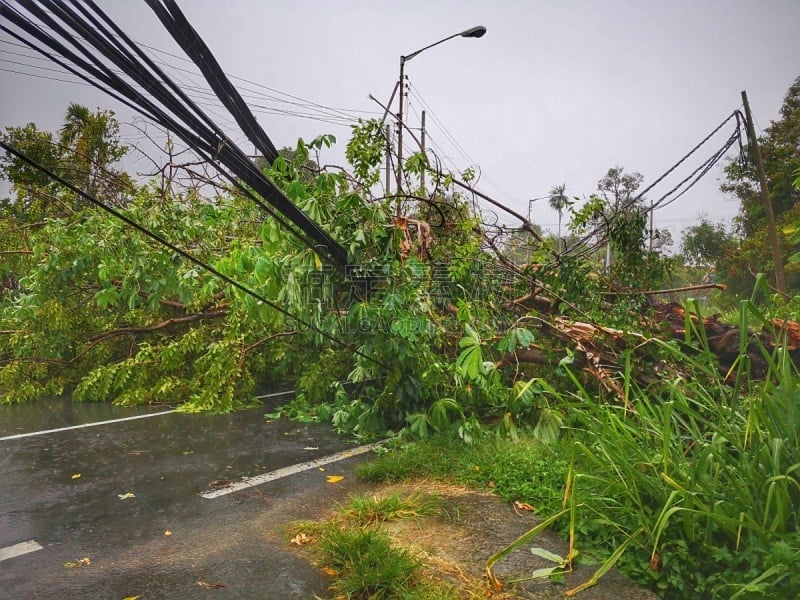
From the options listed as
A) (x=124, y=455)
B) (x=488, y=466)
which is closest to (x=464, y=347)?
(x=488, y=466)

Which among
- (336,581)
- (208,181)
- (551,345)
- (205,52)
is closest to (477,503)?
(336,581)

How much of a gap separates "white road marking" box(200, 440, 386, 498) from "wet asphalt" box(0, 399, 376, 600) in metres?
0.08

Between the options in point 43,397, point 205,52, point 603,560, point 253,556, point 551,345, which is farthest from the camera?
point 43,397

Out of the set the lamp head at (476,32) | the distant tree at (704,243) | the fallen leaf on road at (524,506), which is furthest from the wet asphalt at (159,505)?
the distant tree at (704,243)

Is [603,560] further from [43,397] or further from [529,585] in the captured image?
[43,397]

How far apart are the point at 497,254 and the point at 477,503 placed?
317 cm

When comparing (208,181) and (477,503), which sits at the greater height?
(208,181)

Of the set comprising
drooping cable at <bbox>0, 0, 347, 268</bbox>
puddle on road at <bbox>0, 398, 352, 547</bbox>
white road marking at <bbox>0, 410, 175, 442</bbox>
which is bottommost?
puddle on road at <bbox>0, 398, 352, 547</bbox>

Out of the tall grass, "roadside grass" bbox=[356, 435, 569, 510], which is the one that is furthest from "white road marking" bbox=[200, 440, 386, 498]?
the tall grass

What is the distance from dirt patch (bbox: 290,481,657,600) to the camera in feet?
8.55

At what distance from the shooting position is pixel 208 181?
6523 millimetres

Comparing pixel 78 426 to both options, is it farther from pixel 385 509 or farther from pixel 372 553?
pixel 372 553

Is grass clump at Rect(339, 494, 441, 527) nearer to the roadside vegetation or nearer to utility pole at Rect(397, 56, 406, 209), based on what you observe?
the roadside vegetation

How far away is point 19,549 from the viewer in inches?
125
